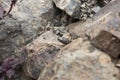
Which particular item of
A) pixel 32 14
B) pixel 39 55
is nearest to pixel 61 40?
pixel 39 55

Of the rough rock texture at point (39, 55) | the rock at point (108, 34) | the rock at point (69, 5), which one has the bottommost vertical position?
the rough rock texture at point (39, 55)

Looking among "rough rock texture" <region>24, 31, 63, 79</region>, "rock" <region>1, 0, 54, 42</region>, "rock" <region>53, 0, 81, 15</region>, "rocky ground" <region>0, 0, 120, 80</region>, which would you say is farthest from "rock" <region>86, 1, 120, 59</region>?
"rock" <region>1, 0, 54, 42</region>

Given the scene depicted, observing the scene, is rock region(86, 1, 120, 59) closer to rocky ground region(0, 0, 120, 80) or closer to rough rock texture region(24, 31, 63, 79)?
rocky ground region(0, 0, 120, 80)

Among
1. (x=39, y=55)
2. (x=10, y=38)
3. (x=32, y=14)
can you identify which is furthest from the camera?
(x=32, y=14)

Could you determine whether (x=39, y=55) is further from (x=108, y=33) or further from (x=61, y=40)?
(x=108, y=33)

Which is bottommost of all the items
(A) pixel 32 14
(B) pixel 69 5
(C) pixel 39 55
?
(C) pixel 39 55

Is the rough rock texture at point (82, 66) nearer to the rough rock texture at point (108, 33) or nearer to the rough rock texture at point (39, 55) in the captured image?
the rough rock texture at point (108, 33)

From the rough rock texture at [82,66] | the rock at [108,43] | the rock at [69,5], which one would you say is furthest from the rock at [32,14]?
the rock at [108,43]
